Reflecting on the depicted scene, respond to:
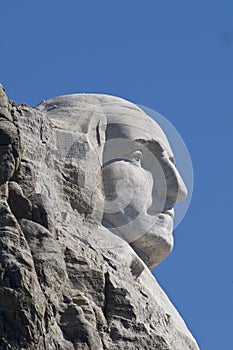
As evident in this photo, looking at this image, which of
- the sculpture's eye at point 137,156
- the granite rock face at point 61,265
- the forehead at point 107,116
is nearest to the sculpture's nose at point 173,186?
the forehead at point 107,116

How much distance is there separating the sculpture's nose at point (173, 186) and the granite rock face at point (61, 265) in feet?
5.73

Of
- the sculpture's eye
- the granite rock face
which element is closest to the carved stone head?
the sculpture's eye

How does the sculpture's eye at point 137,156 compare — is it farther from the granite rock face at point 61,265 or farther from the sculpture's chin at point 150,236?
the sculpture's chin at point 150,236

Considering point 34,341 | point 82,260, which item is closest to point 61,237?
point 82,260

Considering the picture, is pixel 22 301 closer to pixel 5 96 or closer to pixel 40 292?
pixel 40 292

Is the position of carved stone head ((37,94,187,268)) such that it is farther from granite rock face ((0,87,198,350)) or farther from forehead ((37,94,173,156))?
granite rock face ((0,87,198,350))

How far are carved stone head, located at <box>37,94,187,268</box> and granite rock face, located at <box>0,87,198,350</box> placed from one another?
0.40ft

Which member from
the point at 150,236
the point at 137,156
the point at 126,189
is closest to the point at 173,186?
the point at 137,156

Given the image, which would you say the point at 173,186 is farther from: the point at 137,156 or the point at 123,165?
the point at 123,165

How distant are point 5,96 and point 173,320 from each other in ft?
17.7

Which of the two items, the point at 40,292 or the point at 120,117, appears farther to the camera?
the point at 120,117

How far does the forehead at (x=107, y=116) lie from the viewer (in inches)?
1901

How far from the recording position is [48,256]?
44.1 metres

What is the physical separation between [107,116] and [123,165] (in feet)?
3.67
